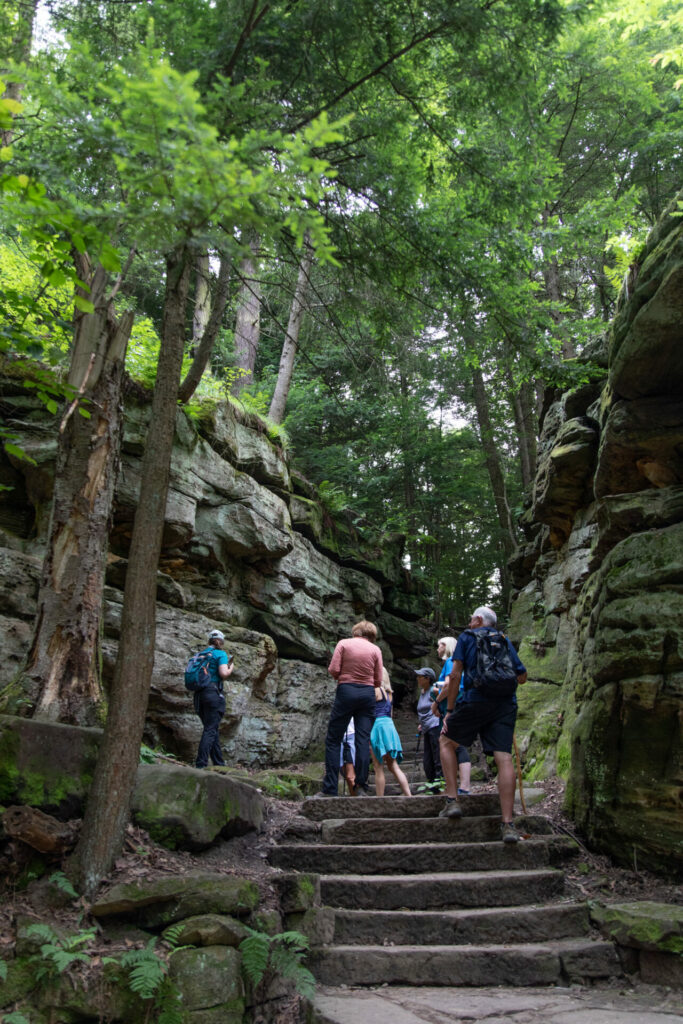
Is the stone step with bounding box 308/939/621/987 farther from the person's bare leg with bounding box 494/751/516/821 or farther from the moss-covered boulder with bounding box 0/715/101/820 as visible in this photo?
the moss-covered boulder with bounding box 0/715/101/820

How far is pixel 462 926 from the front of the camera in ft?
15.1

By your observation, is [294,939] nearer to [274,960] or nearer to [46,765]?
[274,960]

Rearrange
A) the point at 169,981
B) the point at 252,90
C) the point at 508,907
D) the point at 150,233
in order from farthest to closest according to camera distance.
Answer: the point at 252,90
the point at 508,907
the point at 150,233
the point at 169,981

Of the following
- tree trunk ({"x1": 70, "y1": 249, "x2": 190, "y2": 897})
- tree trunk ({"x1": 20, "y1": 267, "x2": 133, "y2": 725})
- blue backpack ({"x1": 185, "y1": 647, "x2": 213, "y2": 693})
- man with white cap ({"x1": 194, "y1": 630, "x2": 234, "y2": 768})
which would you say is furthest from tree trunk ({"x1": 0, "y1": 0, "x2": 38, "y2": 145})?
man with white cap ({"x1": 194, "y1": 630, "x2": 234, "y2": 768})

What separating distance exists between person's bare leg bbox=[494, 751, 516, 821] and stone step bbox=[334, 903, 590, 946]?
94 cm

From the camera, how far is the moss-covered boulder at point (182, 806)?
4.66 meters

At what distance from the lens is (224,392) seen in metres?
11.9

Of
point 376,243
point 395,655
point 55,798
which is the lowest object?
point 55,798

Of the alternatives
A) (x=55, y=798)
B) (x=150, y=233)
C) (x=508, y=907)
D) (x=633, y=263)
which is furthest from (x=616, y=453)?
(x=55, y=798)

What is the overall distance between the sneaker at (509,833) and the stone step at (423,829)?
34 cm

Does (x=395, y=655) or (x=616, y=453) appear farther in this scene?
(x=395, y=655)

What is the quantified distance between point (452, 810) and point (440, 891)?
100 centimetres

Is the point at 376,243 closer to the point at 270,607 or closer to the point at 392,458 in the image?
the point at 270,607

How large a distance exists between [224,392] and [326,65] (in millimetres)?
6038
